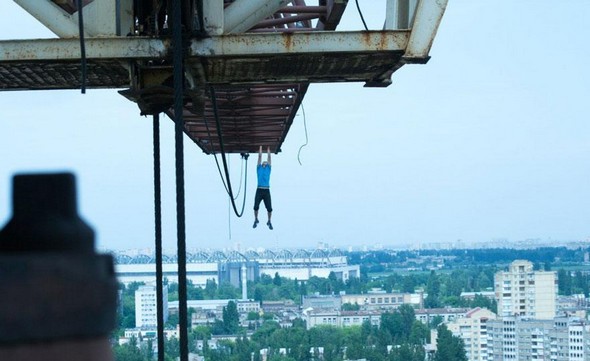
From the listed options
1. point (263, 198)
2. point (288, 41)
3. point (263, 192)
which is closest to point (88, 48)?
point (288, 41)

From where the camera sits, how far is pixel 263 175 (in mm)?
19578

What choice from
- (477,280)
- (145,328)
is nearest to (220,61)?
(145,328)

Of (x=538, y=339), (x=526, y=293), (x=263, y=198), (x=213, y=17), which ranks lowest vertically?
(x=538, y=339)

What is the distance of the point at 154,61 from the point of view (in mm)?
5922

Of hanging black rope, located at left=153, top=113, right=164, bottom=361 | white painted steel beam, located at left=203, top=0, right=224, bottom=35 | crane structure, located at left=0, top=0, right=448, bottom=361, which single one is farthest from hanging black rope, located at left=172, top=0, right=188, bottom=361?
white painted steel beam, located at left=203, top=0, right=224, bottom=35

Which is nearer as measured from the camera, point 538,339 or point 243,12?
point 243,12

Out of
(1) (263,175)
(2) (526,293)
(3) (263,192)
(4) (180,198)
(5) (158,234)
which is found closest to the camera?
(4) (180,198)

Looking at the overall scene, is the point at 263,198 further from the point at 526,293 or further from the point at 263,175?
the point at 526,293

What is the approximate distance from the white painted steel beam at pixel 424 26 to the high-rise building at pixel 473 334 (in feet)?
407

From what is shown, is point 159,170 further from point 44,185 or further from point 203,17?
point 44,185

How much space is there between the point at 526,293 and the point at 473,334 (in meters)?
19.8

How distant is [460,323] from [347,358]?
27.6 metres

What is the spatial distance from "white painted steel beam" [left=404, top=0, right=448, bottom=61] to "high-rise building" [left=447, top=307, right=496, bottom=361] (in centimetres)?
12394

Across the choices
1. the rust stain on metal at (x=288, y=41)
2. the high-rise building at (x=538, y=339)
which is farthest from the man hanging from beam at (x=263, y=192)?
the high-rise building at (x=538, y=339)
